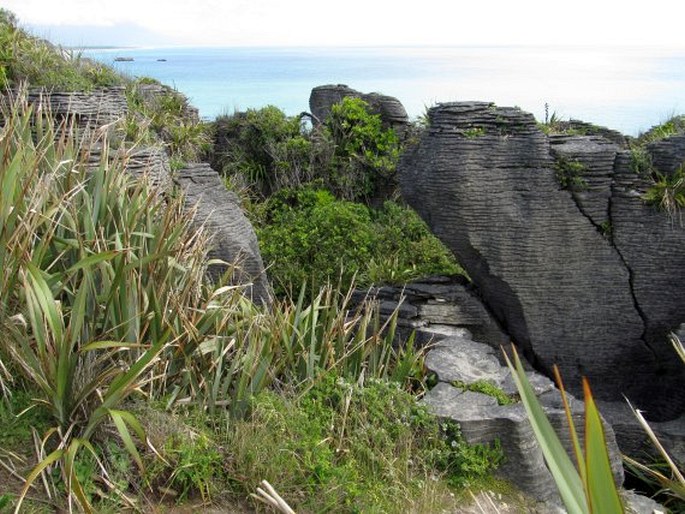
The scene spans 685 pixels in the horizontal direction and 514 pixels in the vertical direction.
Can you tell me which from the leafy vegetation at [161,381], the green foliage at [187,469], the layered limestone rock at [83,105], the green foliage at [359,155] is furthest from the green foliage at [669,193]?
the green foliage at [187,469]

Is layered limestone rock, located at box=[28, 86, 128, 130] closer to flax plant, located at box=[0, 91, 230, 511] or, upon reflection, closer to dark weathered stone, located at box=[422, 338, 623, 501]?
flax plant, located at box=[0, 91, 230, 511]

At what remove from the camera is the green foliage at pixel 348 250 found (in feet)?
31.6

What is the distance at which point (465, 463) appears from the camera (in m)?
4.75

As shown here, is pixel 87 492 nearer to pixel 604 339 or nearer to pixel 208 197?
pixel 208 197

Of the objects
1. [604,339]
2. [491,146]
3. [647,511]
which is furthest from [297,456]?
[604,339]

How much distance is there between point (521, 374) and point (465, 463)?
3080 mm

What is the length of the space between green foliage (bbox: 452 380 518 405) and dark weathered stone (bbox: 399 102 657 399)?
281 centimetres

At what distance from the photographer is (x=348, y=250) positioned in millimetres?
9859

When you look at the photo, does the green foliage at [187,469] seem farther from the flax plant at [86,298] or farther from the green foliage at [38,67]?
the green foliage at [38,67]

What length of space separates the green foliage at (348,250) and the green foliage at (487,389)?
12.4 ft

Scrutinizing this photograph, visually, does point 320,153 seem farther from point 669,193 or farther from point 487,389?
point 487,389

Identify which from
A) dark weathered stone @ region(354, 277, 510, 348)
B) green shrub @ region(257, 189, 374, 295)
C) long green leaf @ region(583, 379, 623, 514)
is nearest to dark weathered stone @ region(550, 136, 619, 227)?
dark weathered stone @ region(354, 277, 510, 348)

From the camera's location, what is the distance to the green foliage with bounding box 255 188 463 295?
31.6 feet

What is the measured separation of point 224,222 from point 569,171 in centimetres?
356
